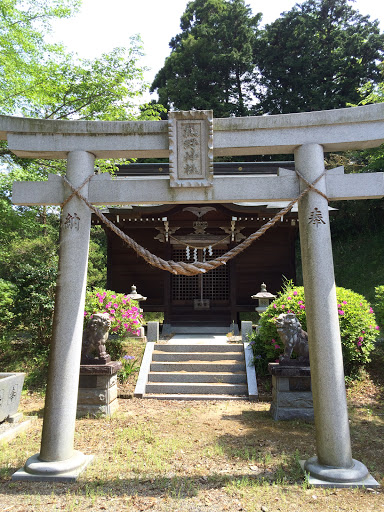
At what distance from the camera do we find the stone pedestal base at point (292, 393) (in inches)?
254

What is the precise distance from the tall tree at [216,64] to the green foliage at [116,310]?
2109 cm

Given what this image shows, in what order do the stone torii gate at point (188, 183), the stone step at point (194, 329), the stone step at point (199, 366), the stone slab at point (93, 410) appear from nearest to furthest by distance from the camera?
the stone torii gate at point (188, 183) < the stone slab at point (93, 410) < the stone step at point (199, 366) < the stone step at point (194, 329)

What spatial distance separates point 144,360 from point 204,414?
2.72 m

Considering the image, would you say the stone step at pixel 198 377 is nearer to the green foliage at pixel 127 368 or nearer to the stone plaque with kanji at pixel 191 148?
the green foliage at pixel 127 368

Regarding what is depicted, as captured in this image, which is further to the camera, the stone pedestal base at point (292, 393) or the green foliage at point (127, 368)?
the green foliage at point (127, 368)

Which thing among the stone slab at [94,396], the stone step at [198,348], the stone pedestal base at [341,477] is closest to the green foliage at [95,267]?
the stone step at [198,348]

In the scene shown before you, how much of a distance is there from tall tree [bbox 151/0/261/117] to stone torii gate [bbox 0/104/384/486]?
2381 centimetres

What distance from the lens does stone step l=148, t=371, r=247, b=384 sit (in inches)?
336

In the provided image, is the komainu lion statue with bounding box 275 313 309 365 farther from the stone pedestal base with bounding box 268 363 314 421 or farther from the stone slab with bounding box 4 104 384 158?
the stone slab with bounding box 4 104 384 158

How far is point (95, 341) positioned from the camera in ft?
23.0

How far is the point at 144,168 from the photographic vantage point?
20125 mm

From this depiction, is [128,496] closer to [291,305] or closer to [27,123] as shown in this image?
[27,123]

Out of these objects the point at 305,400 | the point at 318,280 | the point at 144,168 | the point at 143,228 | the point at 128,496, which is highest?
the point at 144,168

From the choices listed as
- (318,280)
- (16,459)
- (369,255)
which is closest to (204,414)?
(16,459)
